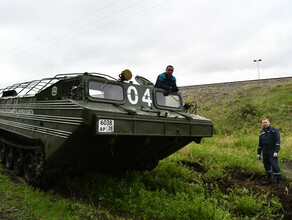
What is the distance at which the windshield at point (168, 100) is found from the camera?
552cm

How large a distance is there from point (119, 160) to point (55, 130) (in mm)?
1275

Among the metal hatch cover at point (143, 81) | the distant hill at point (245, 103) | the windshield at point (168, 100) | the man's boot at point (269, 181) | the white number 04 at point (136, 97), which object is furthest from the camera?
the distant hill at point (245, 103)

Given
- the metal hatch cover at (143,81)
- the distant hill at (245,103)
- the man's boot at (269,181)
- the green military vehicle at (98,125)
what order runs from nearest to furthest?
the green military vehicle at (98,125) < the metal hatch cover at (143,81) < the man's boot at (269,181) < the distant hill at (245,103)

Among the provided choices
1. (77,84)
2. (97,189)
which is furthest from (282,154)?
(77,84)

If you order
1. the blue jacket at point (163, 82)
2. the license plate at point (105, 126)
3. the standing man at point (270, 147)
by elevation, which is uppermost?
the blue jacket at point (163, 82)

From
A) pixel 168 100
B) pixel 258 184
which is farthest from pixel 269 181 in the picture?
pixel 168 100

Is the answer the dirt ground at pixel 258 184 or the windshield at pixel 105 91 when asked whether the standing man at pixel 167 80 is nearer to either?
the windshield at pixel 105 91

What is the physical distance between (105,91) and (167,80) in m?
1.61

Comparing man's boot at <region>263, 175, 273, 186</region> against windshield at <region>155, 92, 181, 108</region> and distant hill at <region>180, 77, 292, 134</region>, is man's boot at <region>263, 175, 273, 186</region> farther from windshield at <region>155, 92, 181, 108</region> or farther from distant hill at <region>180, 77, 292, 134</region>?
distant hill at <region>180, 77, 292, 134</region>

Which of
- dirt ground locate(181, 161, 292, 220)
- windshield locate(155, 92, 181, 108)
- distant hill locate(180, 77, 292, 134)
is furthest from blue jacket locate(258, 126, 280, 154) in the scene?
distant hill locate(180, 77, 292, 134)

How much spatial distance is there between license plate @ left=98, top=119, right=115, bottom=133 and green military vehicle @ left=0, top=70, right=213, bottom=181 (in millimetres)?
13

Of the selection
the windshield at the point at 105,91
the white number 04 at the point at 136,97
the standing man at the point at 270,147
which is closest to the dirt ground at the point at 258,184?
the standing man at the point at 270,147

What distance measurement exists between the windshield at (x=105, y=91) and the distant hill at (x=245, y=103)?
864 cm

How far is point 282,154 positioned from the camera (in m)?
7.92
